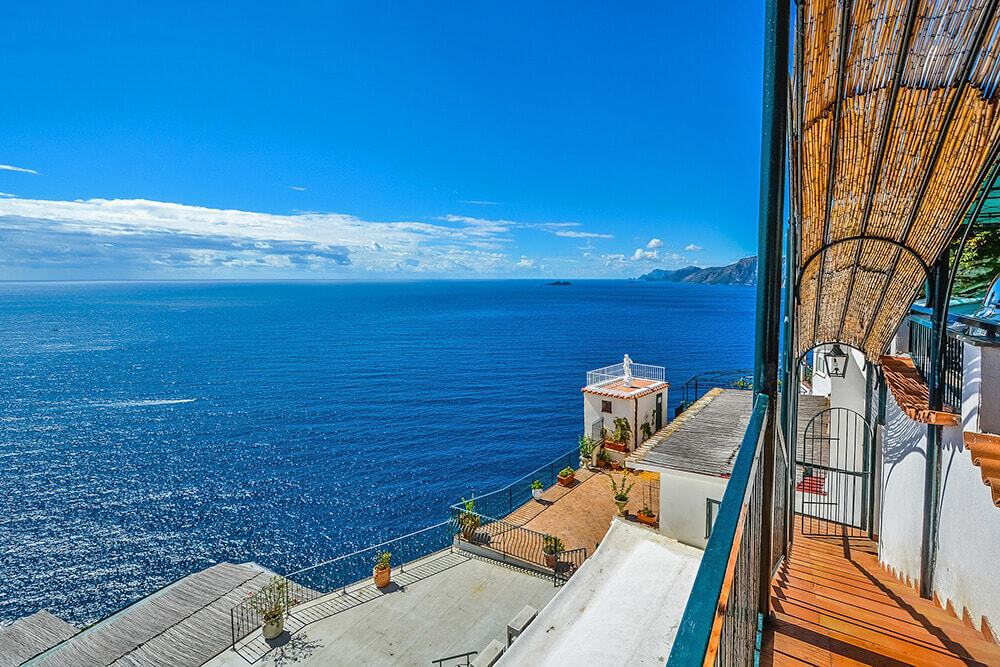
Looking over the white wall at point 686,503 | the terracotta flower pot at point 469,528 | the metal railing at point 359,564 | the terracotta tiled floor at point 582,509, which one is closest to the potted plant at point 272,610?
the metal railing at point 359,564

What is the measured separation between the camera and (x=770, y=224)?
2.60 meters

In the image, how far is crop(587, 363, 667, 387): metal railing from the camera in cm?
2481

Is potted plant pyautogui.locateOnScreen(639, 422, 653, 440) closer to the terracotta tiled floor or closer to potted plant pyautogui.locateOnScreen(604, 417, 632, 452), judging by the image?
potted plant pyautogui.locateOnScreen(604, 417, 632, 452)

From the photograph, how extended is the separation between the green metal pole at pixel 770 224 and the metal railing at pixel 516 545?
12029mm

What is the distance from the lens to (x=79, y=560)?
21.5 meters

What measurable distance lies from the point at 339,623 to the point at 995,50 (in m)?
13.8

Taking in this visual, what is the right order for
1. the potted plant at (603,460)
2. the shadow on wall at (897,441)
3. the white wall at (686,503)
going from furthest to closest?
1. the potted plant at (603,460)
2. the white wall at (686,503)
3. the shadow on wall at (897,441)

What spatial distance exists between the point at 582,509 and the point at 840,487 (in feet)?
29.9

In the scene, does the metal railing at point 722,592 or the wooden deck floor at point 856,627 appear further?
the wooden deck floor at point 856,627

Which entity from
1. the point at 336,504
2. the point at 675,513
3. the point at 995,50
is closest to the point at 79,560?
the point at 336,504

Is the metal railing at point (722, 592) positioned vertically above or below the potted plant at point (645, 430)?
above

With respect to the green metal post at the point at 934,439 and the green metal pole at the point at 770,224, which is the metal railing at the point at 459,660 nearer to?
the green metal post at the point at 934,439

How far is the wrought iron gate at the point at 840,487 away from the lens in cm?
819

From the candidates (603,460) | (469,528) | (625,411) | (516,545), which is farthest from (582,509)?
(625,411)
